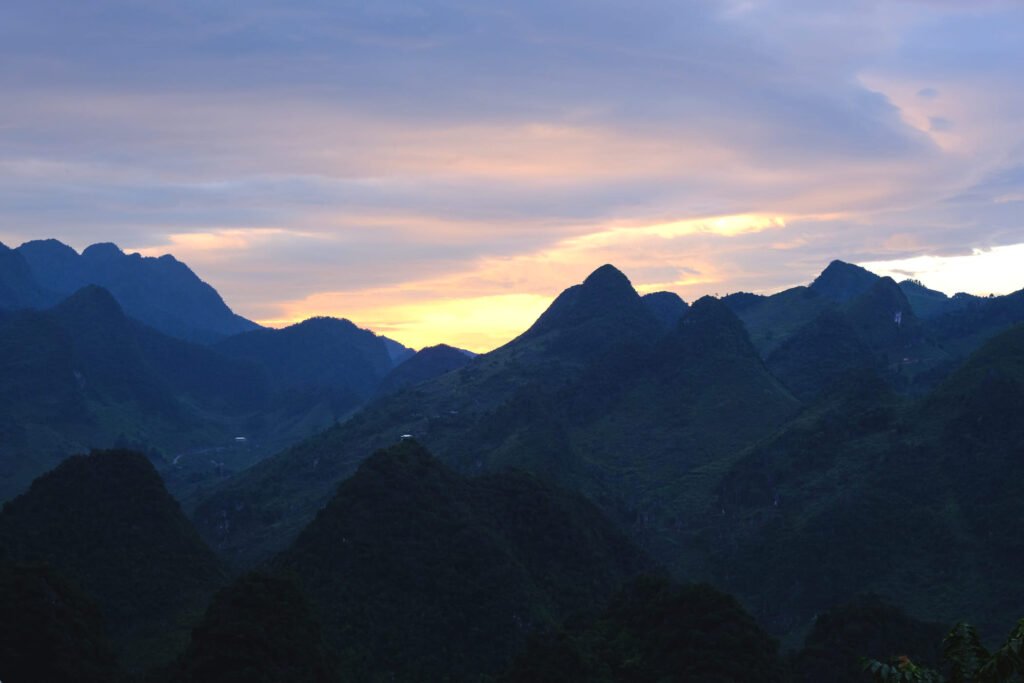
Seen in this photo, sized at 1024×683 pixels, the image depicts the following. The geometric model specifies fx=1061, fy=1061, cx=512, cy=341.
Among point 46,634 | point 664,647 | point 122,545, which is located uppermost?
point 122,545

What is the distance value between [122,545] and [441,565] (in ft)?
77.9

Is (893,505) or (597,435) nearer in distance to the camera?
(893,505)

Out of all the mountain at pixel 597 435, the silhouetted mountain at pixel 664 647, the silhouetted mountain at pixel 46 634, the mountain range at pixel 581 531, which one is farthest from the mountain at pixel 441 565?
the mountain at pixel 597 435

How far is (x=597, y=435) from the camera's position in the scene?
16638 centimetres

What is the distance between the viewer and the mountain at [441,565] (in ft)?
232

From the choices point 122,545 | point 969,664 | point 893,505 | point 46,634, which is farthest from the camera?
point 893,505

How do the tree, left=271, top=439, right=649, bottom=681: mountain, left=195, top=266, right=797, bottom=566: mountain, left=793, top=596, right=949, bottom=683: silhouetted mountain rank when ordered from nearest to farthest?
the tree → left=793, top=596, right=949, bottom=683: silhouetted mountain → left=271, top=439, right=649, bottom=681: mountain → left=195, top=266, right=797, bottom=566: mountain

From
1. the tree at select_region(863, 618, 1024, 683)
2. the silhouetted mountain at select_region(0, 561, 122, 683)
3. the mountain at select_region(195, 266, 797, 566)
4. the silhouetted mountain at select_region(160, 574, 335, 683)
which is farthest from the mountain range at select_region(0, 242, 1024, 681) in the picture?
the tree at select_region(863, 618, 1024, 683)

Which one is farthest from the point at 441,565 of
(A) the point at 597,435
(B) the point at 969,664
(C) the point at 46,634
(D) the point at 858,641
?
(A) the point at 597,435

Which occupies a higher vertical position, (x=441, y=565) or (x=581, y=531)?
(x=581, y=531)

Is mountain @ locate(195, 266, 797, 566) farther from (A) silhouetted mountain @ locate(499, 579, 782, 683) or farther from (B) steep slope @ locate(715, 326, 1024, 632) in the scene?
(A) silhouetted mountain @ locate(499, 579, 782, 683)

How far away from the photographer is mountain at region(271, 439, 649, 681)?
232ft

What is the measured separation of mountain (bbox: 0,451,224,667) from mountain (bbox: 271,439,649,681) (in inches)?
302

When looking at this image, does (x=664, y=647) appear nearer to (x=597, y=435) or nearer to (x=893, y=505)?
(x=893, y=505)
